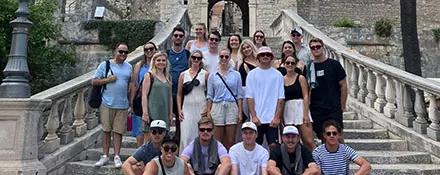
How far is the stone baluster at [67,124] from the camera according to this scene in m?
6.16

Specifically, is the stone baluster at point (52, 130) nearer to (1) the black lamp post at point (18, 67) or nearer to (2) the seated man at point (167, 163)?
(1) the black lamp post at point (18, 67)

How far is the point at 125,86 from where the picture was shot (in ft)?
19.2

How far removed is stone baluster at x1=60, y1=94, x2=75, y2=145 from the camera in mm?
6156

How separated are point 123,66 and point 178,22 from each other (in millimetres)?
8819

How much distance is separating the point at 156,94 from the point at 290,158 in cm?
175

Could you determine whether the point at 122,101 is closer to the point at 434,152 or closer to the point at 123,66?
the point at 123,66

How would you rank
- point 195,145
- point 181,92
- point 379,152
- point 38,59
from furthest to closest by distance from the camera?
point 38,59, point 379,152, point 181,92, point 195,145

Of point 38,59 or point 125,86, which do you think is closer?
point 125,86

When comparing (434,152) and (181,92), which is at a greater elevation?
(181,92)

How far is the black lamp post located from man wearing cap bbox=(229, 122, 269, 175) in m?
2.43

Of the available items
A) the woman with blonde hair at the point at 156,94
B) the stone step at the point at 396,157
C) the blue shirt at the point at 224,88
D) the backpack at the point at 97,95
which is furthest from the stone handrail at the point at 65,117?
the stone step at the point at 396,157

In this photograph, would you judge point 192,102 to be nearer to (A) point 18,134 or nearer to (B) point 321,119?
(B) point 321,119

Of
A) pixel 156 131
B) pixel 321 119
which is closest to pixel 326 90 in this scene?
pixel 321 119

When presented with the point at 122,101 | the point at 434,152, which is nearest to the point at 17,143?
the point at 122,101
